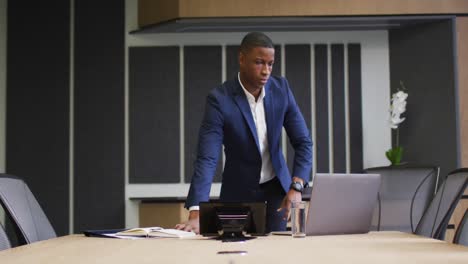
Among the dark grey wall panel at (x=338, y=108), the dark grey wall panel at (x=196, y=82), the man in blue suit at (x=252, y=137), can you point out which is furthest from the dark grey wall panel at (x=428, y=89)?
the man in blue suit at (x=252, y=137)

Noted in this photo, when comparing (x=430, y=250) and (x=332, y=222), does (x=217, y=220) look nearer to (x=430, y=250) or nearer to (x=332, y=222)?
(x=332, y=222)

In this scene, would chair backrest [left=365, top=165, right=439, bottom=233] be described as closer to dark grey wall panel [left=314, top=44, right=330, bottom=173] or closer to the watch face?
the watch face

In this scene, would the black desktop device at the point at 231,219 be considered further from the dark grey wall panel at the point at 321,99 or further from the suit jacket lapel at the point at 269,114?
the dark grey wall panel at the point at 321,99

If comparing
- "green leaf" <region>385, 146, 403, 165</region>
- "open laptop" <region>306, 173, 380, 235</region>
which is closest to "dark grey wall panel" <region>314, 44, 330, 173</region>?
"green leaf" <region>385, 146, 403, 165</region>

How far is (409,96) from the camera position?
6.18 meters

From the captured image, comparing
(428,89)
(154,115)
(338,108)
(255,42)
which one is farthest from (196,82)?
(255,42)

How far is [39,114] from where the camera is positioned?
6.42m

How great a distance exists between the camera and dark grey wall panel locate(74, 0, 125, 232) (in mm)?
6379

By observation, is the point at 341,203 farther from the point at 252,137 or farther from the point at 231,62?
the point at 231,62

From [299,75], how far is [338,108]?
0.43 metres

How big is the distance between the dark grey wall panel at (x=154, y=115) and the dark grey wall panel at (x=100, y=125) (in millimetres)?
113

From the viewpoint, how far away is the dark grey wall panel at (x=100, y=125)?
20.9ft

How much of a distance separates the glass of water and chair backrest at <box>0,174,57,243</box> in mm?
1055

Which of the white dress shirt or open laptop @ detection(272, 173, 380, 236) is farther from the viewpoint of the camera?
the white dress shirt
